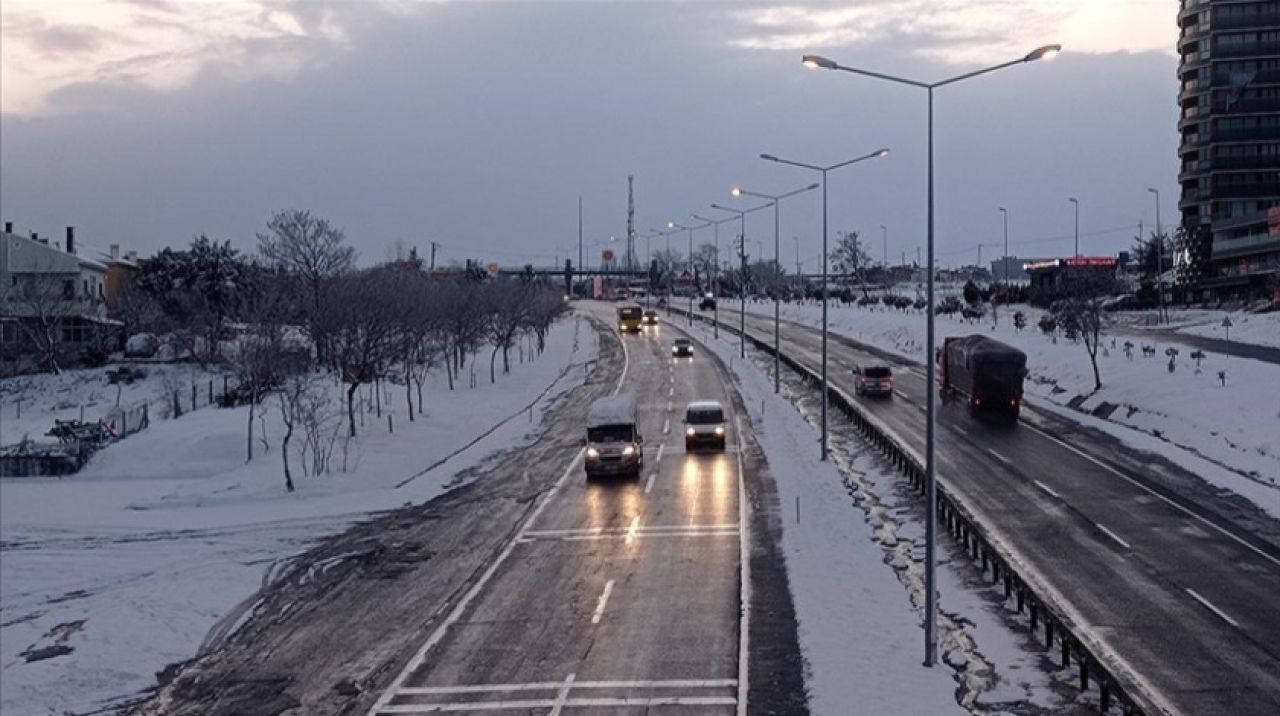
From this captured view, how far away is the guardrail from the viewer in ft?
61.3

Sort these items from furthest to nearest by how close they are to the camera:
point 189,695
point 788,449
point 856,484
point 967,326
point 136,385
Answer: point 967,326 → point 136,385 → point 788,449 → point 856,484 → point 189,695

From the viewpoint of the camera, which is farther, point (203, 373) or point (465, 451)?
point (203, 373)

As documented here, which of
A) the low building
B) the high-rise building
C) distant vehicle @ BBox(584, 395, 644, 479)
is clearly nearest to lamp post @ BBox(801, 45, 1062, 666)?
distant vehicle @ BBox(584, 395, 644, 479)

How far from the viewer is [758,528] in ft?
111

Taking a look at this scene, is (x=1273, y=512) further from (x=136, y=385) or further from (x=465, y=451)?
(x=136, y=385)

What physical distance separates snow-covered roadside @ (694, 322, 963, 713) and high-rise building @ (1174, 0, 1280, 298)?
77.2 m

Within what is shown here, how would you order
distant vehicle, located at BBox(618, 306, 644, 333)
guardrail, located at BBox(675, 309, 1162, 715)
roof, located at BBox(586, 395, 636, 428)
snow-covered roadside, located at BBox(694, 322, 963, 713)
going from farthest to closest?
1. distant vehicle, located at BBox(618, 306, 644, 333)
2. roof, located at BBox(586, 395, 636, 428)
3. snow-covered roadside, located at BBox(694, 322, 963, 713)
4. guardrail, located at BBox(675, 309, 1162, 715)

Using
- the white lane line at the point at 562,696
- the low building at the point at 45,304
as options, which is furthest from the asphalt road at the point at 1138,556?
the low building at the point at 45,304

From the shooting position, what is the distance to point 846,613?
81.9 ft

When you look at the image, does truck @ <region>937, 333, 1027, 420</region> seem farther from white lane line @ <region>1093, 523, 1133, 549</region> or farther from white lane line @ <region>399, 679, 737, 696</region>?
white lane line @ <region>399, 679, 737, 696</region>

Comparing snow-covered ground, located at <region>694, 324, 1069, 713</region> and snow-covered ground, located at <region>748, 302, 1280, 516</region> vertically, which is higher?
snow-covered ground, located at <region>748, 302, 1280, 516</region>

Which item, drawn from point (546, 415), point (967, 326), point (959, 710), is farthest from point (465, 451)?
point (967, 326)

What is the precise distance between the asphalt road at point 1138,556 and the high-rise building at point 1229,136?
217ft

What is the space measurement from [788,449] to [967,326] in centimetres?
5200
